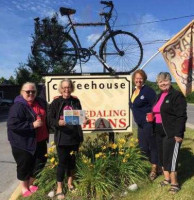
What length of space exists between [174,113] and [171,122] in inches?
5.3

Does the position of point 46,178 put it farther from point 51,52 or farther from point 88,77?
point 51,52

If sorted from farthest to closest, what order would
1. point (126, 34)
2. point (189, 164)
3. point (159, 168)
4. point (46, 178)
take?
point (126, 34)
point (189, 164)
point (159, 168)
point (46, 178)

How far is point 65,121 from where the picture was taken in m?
4.40

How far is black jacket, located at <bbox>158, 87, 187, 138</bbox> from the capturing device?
4.38m

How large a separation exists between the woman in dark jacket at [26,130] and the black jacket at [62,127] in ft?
0.61

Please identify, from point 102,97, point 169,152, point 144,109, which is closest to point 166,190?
point 169,152

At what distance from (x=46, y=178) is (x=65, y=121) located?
113cm

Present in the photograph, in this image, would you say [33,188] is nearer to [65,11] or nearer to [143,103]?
[143,103]

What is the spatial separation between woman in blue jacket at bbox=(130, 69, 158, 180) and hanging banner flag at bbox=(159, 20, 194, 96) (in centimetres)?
102

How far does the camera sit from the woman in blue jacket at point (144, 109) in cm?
522

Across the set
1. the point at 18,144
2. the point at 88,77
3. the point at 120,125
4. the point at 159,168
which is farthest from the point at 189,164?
the point at 18,144

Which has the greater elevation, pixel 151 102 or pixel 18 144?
pixel 151 102

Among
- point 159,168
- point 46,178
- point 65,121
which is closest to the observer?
point 65,121

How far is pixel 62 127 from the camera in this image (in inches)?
177
